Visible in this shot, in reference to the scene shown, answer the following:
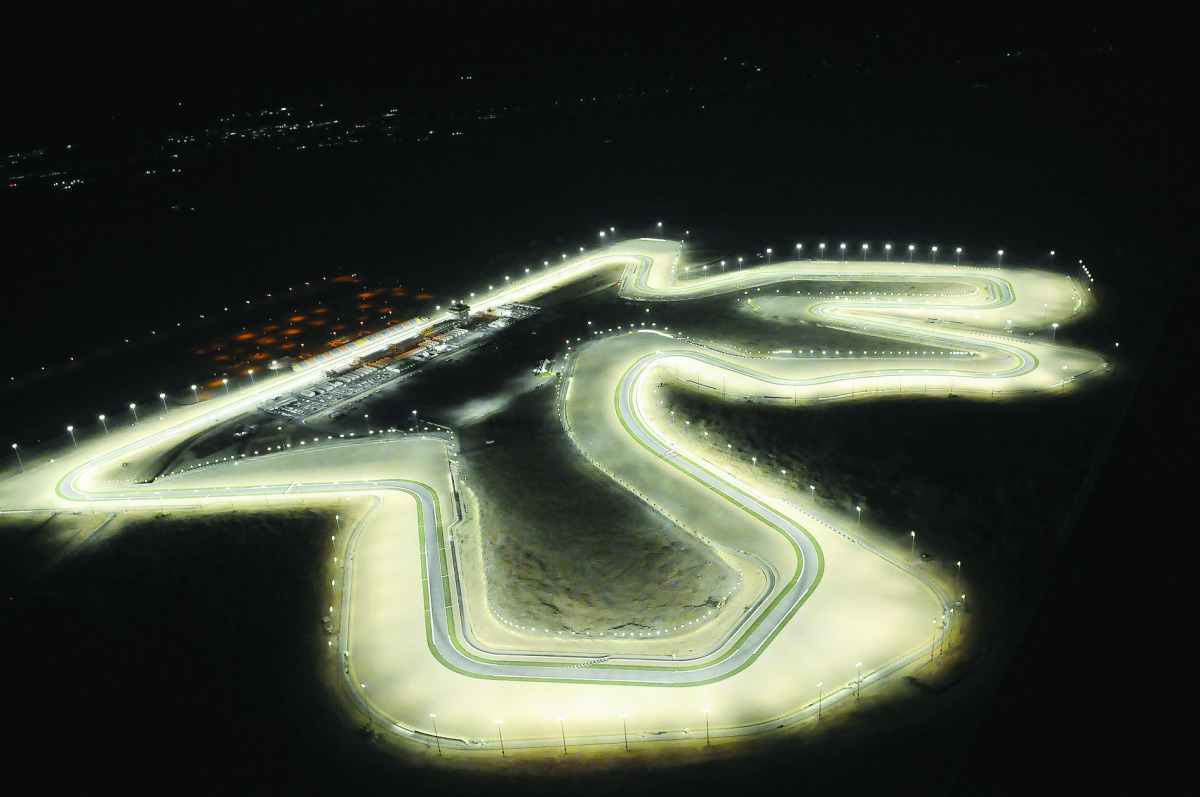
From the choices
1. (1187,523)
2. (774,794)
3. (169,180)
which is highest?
(169,180)

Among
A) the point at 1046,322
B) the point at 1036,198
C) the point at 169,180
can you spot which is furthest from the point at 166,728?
the point at 169,180

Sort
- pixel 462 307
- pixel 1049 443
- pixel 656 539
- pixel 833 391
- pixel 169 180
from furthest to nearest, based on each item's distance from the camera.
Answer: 1. pixel 169 180
2. pixel 462 307
3. pixel 833 391
4. pixel 1049 443
5. pixel 656 539

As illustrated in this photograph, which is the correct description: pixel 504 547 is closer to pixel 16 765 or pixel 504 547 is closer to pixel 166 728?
pixel 166 728

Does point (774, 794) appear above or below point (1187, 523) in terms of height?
below

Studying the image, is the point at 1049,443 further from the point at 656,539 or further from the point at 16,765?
the point at 16,765

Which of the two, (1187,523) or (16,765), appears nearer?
(16,765)

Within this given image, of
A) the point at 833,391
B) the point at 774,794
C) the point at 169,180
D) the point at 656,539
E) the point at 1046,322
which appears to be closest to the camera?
the point at 774,794
